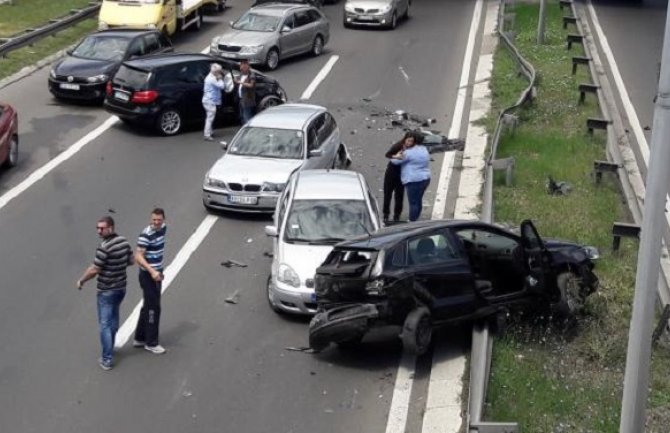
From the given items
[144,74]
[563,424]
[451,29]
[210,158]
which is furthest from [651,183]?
[451,29]

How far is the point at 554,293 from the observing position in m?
15.1

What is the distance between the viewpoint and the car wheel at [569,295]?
15.1m

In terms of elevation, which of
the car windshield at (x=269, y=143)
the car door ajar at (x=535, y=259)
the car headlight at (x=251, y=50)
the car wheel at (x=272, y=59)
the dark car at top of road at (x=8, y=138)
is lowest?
the car wheel at (x=272, y=59)

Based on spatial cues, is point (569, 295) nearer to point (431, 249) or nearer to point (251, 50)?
point (431, 249)

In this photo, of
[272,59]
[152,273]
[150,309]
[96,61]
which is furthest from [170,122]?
[152,273]

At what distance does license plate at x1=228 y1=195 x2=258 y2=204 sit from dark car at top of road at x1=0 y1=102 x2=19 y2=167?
4627 mm

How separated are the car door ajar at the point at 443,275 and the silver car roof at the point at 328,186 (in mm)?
3066

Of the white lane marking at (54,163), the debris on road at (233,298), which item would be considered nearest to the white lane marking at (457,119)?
the debris on road at (233,298)

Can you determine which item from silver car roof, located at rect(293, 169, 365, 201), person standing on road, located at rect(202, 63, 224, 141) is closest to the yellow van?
person standing on road, located at rect(202, 63, 224, 141)

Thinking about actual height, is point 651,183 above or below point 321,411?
above

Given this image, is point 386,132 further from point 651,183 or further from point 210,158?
point 651,183

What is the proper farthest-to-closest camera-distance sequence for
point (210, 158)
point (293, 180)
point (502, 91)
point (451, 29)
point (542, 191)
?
point (451, 29), point (502, 91), point (210, 158), point (542, 191), point (293, 180)

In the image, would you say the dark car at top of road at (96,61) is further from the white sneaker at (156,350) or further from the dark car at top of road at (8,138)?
the white sneaker at (156,350)

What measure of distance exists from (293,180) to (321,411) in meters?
5.88
